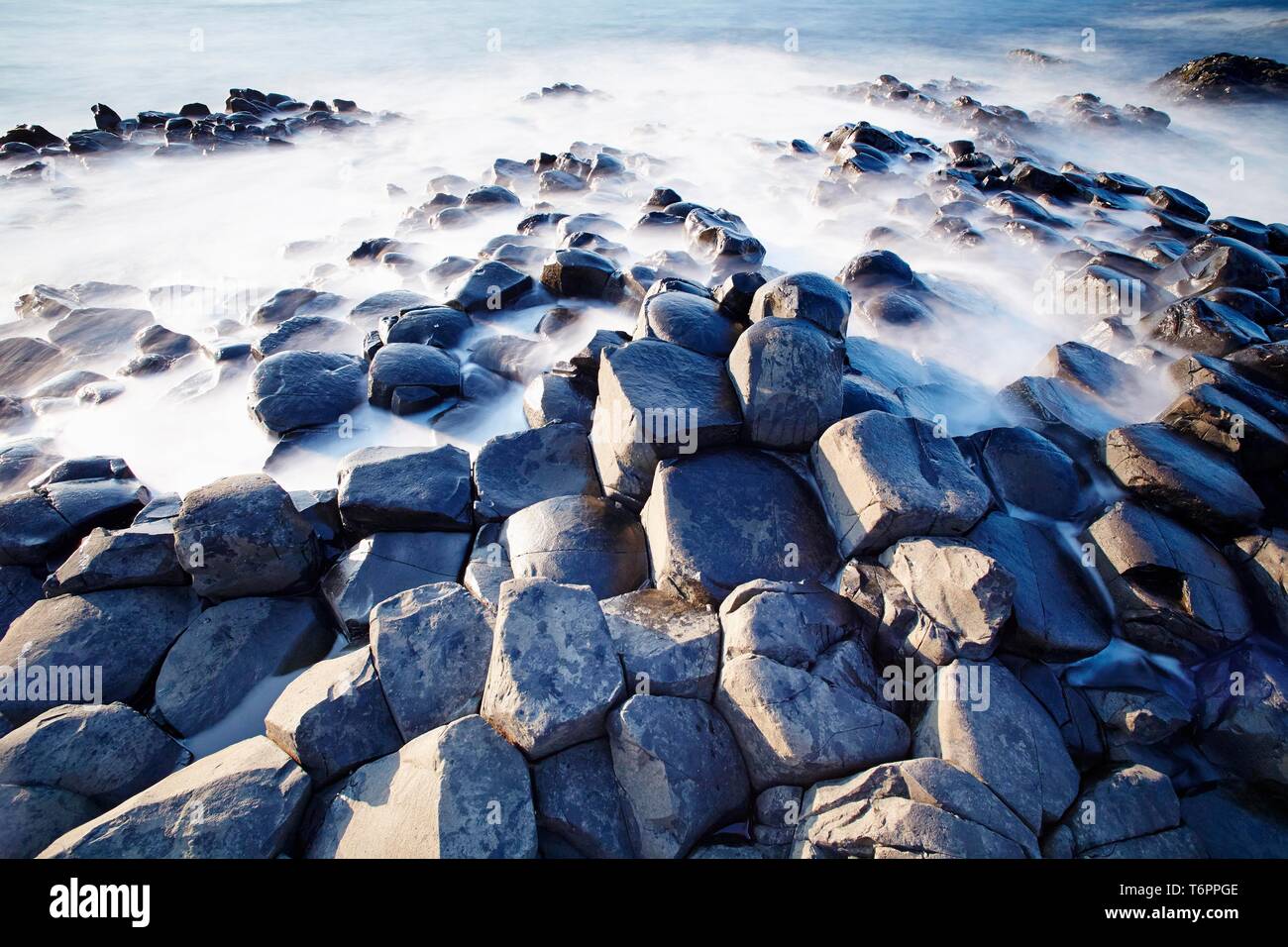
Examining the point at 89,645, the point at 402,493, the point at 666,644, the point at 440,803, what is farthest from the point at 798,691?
the point at 89,645

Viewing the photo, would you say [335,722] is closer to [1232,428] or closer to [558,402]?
[558,402]

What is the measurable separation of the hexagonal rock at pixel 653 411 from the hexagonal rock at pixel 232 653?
1.94 metres

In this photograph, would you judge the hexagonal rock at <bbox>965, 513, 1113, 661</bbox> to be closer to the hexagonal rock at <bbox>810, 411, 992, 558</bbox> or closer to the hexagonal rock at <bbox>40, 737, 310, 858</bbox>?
the hexagonal rock at <bbox>810, 411, 992, 558</bbox>

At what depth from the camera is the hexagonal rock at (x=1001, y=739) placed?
9.26ft

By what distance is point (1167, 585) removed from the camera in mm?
3652

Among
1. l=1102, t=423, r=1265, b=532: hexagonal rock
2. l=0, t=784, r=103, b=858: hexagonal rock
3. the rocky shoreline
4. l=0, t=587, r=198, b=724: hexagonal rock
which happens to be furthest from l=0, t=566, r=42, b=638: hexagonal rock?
l=1102, t=423, r=1265, b=532: hexagonal rock

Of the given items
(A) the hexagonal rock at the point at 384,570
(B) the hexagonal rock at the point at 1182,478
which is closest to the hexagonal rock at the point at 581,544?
(A) the hexagonal rock at the point at 384,570

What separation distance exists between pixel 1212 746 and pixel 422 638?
12.7ft

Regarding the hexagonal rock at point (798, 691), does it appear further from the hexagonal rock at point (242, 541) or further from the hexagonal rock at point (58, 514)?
the hexagonal rock at point (58, 514)

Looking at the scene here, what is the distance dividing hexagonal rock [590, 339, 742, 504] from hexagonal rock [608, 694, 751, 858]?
156 centimetres

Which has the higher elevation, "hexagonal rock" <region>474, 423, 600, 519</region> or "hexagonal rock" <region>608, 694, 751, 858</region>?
"hexagonal rock" <region>474, 423, 600, 519</region>

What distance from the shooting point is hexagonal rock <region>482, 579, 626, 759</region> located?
2854 millimetres
